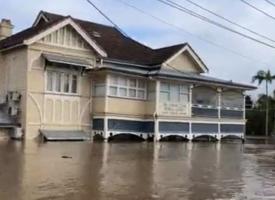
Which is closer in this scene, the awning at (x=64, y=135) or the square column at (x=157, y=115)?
the awning at (x=64, y=135)

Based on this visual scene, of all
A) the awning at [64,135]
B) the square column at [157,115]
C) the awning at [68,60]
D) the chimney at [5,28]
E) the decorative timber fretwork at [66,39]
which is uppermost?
the chimney at [5,28]

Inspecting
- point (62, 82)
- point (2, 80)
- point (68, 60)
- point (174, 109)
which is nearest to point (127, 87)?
point (174, 109)

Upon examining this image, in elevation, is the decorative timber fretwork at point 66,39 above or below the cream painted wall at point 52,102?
above

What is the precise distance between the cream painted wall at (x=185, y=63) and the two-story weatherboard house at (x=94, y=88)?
0.14 meters

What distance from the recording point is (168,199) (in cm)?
991

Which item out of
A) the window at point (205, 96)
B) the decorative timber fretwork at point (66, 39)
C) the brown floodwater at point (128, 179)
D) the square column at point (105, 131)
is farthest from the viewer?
the window at point (205, 96)

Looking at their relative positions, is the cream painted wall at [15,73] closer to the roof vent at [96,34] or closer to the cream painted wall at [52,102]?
the cream painted wall at [52,102]

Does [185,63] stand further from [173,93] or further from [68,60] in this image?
[68,60]

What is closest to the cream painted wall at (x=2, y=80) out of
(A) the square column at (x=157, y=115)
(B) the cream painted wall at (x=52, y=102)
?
(B) the cream painted wall at (x=52, y=102)

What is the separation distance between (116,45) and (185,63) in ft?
16.5

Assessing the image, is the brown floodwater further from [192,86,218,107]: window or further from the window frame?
[192,86,218,107]: window

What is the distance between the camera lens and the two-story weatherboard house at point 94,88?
3105cm

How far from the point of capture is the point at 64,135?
102 ft

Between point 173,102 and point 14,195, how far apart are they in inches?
1013
